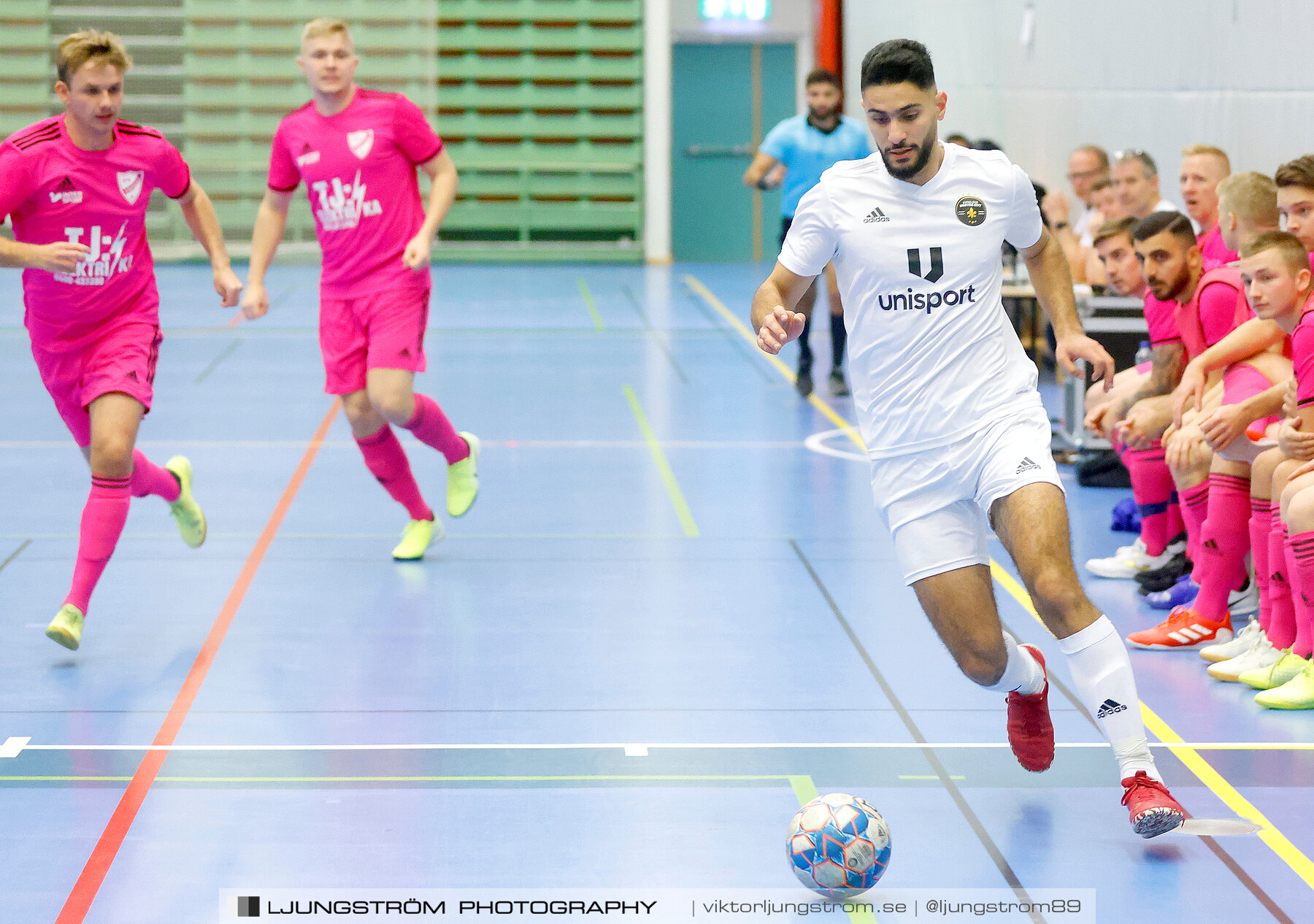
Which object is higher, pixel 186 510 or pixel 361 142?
pixel 361 142

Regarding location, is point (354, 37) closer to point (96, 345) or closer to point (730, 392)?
point (730, 392)

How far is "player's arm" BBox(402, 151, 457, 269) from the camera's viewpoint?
5855 mm

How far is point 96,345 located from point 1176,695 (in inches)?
152

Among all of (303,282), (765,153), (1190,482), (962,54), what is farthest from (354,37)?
(1190,482)

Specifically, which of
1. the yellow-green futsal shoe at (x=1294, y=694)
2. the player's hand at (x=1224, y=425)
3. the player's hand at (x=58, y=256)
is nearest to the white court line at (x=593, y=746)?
the yellow-green futsal shoe at (x=1294, y=694)

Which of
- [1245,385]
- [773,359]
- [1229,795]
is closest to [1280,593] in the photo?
[1245,385]

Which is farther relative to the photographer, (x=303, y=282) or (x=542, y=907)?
(x=303, y=282)

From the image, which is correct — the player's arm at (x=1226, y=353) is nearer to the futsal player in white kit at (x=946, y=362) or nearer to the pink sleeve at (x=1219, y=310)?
the pink sleeve at (x=1219, y=310)

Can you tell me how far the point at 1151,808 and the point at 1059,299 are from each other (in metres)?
1.35

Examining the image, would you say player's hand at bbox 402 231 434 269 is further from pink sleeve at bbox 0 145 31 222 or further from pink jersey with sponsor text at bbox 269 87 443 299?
pink sleeve at bbox 0 145 31 222

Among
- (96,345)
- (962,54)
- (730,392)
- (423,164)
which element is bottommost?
(730,392)

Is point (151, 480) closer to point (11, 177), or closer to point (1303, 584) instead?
point (11, 177)

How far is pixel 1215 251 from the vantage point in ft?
19.9

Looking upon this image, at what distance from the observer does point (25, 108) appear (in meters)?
21.2
